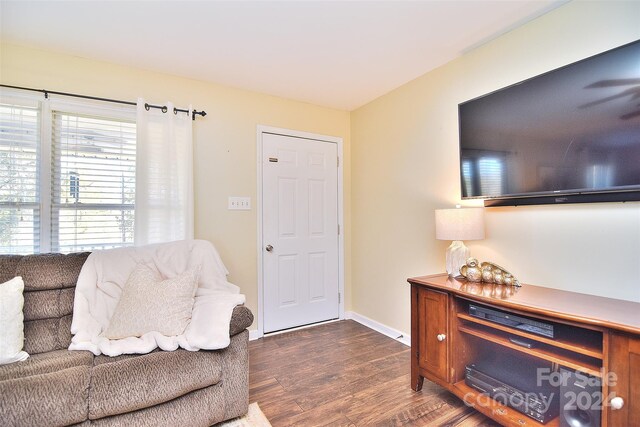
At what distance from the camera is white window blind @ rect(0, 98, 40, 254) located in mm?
2039

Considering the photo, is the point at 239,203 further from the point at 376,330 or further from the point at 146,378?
the point at 376,330

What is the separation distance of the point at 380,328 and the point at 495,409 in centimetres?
150

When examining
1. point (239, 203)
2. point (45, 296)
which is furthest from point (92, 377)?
point (239, 203)

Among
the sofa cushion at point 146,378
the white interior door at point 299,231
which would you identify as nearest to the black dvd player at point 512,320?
the sofa cushion at point 146,378

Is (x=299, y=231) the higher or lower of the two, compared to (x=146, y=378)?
higher

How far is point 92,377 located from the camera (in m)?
1.31

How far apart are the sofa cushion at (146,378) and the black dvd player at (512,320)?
1451mm

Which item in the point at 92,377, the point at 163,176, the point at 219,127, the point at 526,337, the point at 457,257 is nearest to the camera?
the point at 92,377

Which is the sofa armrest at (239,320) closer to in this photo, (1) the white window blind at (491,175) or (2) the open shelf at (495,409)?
(2) the open shelf at (495,409)

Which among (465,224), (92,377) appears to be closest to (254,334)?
(92,377)

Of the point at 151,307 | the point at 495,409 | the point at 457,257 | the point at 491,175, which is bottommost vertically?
the point at 495,409

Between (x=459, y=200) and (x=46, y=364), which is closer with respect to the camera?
(x=46, y=364)

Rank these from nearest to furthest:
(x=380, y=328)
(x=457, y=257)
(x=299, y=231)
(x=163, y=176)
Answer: (x=457, y=257) → (x=163, y=176) → (x=380, y=328) → (x=299, y=231)

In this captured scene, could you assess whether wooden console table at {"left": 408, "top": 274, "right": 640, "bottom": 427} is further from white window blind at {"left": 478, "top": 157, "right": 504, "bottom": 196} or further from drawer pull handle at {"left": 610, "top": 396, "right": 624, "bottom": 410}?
white window blind at {"left": 478, "top": 157, "right": 504, "bottom": 196}
